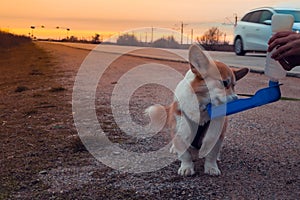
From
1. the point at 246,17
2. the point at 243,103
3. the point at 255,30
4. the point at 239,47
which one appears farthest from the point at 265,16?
the point at 243,103

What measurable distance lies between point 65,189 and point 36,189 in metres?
0.19

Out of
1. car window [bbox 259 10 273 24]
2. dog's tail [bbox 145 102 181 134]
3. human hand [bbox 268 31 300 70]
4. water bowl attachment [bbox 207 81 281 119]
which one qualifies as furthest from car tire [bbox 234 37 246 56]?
human hand [bbox 268 31 300 70]

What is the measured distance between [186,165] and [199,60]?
762 millimetres

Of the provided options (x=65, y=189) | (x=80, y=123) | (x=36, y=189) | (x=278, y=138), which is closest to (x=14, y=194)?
Answer: (x=36, y=189)

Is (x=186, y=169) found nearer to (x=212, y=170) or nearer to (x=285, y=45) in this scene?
(x=212, y=170)

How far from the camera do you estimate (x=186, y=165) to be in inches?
122

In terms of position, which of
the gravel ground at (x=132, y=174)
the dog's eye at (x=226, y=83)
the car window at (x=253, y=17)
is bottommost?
the gravel ground at (x=132, y=174)

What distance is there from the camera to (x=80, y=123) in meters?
4.68

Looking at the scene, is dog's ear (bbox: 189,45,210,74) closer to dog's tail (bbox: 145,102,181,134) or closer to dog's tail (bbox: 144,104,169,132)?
dog's tail (bbox: 145,102,181,134)

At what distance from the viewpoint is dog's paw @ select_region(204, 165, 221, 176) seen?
3.07 m

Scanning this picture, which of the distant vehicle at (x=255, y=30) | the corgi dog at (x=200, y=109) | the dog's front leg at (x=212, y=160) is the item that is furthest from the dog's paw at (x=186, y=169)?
the distant vehicle at (x=255, y=30)

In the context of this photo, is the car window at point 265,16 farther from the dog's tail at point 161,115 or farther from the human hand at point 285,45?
the human hand at point 285,45

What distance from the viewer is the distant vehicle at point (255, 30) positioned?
13.0m

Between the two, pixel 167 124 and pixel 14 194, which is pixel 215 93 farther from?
pixel 14 194
